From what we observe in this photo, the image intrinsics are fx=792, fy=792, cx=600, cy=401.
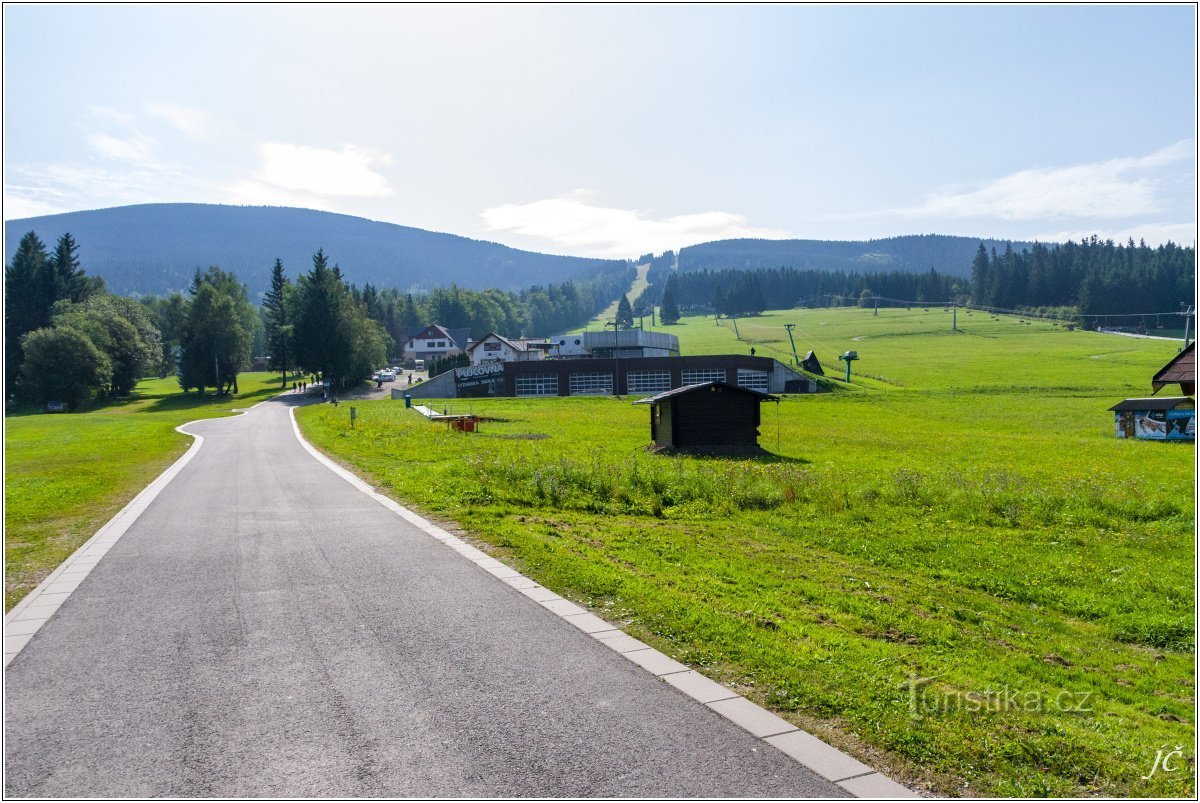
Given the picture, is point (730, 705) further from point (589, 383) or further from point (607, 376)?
point (589, 383)

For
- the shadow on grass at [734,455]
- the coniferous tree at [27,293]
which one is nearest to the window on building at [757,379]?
the shadow on grass at [734,455]

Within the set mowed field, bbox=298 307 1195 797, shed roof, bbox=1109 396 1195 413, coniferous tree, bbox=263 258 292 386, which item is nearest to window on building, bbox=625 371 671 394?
coniferous tree, bbox=263 258 292 386

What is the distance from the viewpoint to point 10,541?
45.9 ft

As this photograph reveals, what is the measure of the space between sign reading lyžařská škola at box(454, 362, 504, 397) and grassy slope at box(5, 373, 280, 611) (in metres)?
35.9

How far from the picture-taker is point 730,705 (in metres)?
6.65

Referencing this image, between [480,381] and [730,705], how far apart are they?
83571 mm

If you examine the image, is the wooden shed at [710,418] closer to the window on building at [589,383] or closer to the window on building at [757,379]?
the window on building at [589,383]

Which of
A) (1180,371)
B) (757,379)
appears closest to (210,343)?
(757,379)

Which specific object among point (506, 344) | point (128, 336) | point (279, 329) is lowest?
point (506, 344)

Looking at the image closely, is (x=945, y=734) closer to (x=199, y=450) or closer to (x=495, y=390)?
(x=199, y=450)

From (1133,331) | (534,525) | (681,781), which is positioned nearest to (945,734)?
(681,781)

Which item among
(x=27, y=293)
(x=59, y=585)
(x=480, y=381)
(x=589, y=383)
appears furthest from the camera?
(x=27, y=293)

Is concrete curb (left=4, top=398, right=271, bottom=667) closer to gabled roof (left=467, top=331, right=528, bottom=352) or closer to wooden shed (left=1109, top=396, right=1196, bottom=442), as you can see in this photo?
wooden shed (left=1109, top=396, right=1196, bottom=442)

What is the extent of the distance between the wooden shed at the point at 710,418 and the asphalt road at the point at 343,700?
79.9 ft
